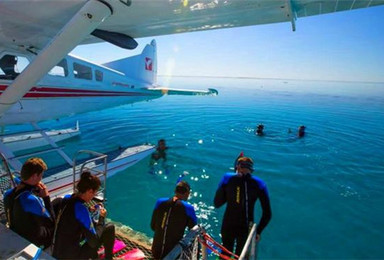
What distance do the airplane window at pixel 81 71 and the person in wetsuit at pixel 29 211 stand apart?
662 centimetres

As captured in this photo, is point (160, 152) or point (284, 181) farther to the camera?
point (160, 152)

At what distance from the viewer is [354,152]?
39.9ft

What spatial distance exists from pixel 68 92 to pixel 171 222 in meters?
7.19

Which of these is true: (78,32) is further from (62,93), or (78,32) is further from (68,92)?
(68,92)

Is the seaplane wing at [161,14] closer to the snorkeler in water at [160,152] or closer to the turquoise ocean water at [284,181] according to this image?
the turquoise ocean water at [284,181]

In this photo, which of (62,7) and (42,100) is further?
(42,100)

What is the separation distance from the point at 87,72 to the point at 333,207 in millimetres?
9041

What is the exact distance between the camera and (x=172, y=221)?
2.77 meters

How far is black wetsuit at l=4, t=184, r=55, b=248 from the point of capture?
8.21ft

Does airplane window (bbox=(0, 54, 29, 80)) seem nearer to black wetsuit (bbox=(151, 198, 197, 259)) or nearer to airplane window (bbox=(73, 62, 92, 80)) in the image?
airplane window (bbox=(73, 62, 92, 80))

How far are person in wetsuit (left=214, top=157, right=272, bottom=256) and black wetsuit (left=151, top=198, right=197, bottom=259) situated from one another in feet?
2.88

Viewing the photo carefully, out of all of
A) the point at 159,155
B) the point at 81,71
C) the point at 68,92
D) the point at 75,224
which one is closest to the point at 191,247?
the point at 75,224

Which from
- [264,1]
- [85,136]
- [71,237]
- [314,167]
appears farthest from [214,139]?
[71,237]

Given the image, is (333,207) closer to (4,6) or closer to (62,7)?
(62,7)
